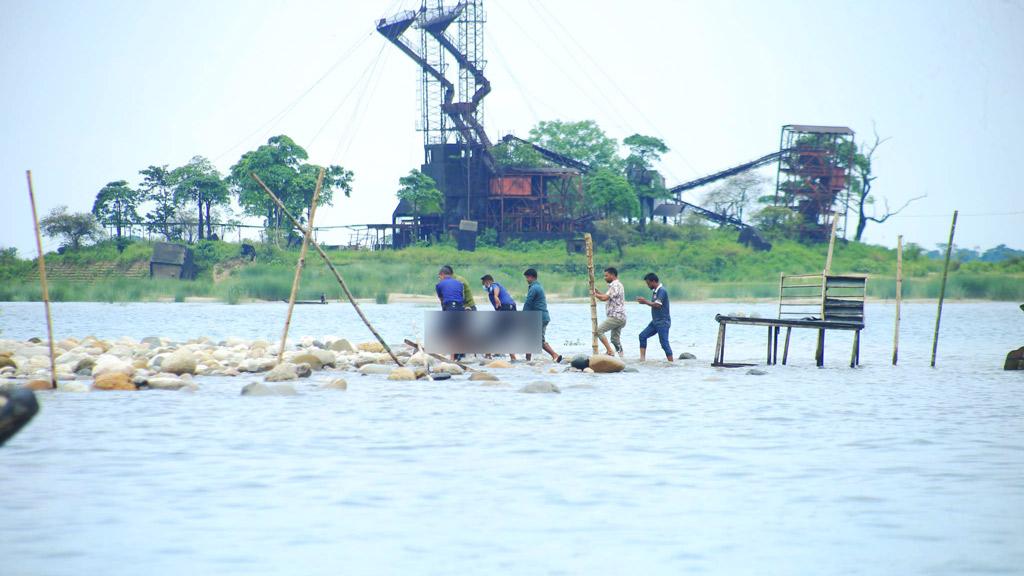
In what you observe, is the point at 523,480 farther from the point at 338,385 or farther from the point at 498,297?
the point at 498,297

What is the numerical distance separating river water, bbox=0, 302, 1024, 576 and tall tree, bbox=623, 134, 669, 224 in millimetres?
69422

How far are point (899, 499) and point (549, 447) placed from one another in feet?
13.3

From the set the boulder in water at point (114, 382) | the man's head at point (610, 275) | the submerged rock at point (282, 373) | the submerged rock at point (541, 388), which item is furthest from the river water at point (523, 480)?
the man's head at point (610, 275)

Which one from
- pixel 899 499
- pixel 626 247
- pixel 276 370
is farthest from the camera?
pixel 626 247

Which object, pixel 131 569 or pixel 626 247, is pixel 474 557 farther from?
pixel 626 247

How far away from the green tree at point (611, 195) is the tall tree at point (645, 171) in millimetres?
4138

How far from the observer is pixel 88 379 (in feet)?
64.0

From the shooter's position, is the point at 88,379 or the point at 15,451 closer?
the point at 15,451

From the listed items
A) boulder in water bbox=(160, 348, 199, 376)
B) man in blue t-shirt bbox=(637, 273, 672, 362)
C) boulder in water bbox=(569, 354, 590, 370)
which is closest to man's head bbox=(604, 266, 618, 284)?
man in blue t-shirt bbox=(637, 273, 672, 362)

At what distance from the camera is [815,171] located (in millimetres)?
88125

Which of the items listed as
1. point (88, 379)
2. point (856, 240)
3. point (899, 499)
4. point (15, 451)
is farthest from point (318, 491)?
point (856, 240)

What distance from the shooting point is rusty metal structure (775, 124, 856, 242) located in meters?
88.2

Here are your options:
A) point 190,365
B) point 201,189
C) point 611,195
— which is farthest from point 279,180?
point 190,365

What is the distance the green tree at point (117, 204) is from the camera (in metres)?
77.9
